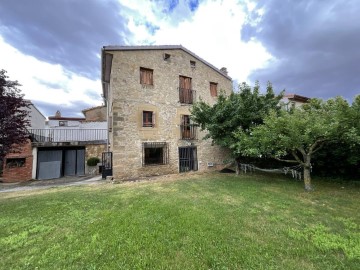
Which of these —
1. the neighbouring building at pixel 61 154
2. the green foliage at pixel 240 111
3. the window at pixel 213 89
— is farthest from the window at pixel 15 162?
the window at pixel 213 89

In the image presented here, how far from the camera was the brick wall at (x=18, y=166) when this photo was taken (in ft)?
45.4

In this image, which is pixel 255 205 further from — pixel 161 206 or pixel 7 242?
pixel 7 242

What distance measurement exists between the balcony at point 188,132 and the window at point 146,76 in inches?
149

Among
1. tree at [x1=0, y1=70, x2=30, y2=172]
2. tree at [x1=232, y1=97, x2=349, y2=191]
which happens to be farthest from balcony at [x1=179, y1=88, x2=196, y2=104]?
tree at [x1=0, y1=70, x2=30, y2=172]

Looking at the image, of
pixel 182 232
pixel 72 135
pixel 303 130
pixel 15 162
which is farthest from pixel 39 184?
pixel 303 130

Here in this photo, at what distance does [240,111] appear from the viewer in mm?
9812

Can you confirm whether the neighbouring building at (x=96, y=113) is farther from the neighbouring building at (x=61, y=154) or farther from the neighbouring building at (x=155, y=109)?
the neighbouring building at (x=155, y=109)

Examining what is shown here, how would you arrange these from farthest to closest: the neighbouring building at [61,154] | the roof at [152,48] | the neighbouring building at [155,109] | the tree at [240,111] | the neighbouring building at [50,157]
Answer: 1. the neighbouring building at [61,154]
2. the neighbouring building at [50,157]
3. the roof at [152,48]
4. the neighbouring building at [155,109]
5. the tree at [240,111]

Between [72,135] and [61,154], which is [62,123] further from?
[61,154]

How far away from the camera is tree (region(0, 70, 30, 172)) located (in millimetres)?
6090

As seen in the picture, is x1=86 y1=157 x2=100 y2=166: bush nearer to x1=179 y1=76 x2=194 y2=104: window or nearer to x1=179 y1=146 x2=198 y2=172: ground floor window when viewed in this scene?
x1=179 y1=146 x2=198 y2=172: ground floor window

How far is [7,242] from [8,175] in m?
13.7

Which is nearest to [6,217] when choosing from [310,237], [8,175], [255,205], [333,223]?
[255,205]

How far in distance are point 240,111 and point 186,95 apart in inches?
207
